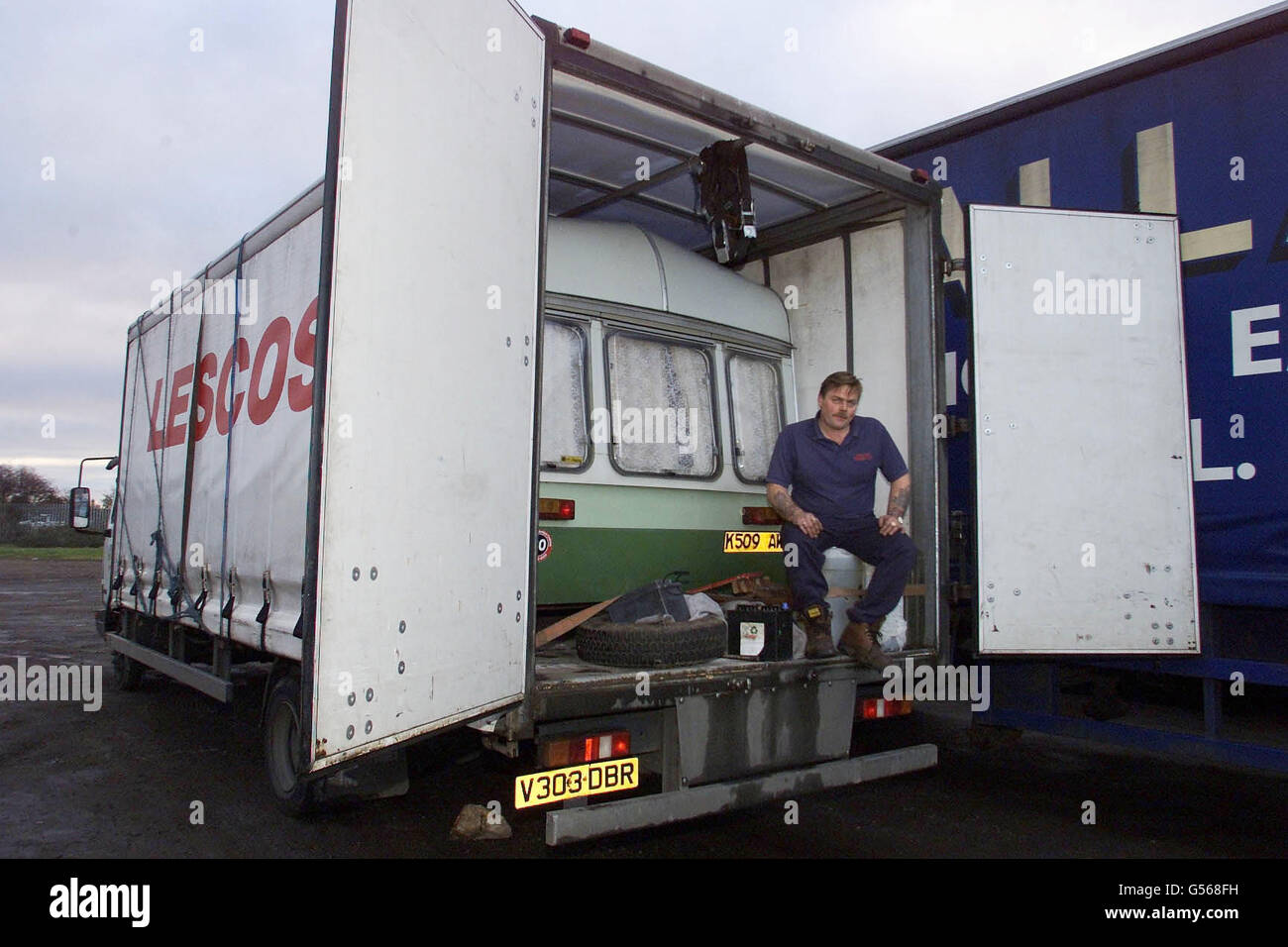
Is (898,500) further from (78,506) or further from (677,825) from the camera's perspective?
(78,506)

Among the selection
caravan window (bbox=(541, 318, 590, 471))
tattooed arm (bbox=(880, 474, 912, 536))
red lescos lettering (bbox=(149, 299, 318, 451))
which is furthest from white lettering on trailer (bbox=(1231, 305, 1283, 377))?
red lescos lettering (bbox=(149, 299, 318, 451))

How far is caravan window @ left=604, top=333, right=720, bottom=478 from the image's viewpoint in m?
5.09

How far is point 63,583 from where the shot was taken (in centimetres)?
2102

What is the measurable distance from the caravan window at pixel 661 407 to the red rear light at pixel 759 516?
1.02ft

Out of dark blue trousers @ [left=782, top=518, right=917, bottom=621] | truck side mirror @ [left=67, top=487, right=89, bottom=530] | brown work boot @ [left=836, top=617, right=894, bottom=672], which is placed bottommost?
brown work boot @ [left=836, top=617, right=894, bottom=672]

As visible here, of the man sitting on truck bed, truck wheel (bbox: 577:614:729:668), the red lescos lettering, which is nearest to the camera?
truck wheel (bbox: 577:614:729:668)

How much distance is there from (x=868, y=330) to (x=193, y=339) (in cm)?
409

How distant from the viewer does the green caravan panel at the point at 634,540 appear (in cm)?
467

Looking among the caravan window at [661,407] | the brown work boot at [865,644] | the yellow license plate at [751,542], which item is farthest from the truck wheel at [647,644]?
the yellow license plate at [751,542]

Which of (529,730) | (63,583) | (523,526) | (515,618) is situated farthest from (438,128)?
(63,583)

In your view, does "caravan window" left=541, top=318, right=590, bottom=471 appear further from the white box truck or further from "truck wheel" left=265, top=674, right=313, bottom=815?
"truck wheel" left=265, top=674, right=313, bottom=815

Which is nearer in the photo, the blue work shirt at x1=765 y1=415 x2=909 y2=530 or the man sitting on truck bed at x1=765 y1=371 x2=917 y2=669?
the man sitting on truck bed at x1=765 y1=371 x2=917 y2=669

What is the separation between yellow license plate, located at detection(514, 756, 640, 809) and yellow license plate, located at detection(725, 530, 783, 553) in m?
1.89
